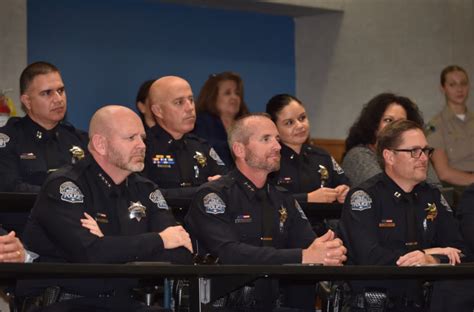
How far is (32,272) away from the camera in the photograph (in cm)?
→ 383

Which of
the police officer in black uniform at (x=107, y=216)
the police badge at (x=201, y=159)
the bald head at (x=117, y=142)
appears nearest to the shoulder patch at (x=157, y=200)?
the police officer in black uniform at (x=107, y=216)

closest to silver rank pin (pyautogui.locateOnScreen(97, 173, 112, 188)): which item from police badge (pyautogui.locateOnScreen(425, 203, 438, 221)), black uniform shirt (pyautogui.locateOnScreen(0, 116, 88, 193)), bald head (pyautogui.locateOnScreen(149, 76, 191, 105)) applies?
black uniform shirt (pyautogui.locateOnScreen(0, 116, 88, 193))

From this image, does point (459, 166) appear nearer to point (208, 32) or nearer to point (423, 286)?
point (208, 32)

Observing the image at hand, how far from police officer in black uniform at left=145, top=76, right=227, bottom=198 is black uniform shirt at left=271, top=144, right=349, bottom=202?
40cm

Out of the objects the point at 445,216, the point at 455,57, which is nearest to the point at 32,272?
the point at 445,216

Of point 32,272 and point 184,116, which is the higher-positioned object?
point 184,116

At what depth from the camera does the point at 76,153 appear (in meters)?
6.32

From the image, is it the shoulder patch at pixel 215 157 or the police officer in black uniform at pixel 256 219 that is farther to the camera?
the shoulder patch at pixel 215 157

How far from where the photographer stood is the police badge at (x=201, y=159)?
6652 millimetres

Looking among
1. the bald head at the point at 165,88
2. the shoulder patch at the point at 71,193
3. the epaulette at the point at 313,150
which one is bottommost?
the shoulder patch at the point at 71,193

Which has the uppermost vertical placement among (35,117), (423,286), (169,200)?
(35,117)

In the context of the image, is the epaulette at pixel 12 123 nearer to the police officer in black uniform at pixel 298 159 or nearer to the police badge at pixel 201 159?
the police badge at pixel 201 159

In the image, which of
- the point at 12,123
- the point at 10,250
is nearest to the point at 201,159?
the point at 12,123

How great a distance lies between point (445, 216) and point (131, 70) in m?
4.00
